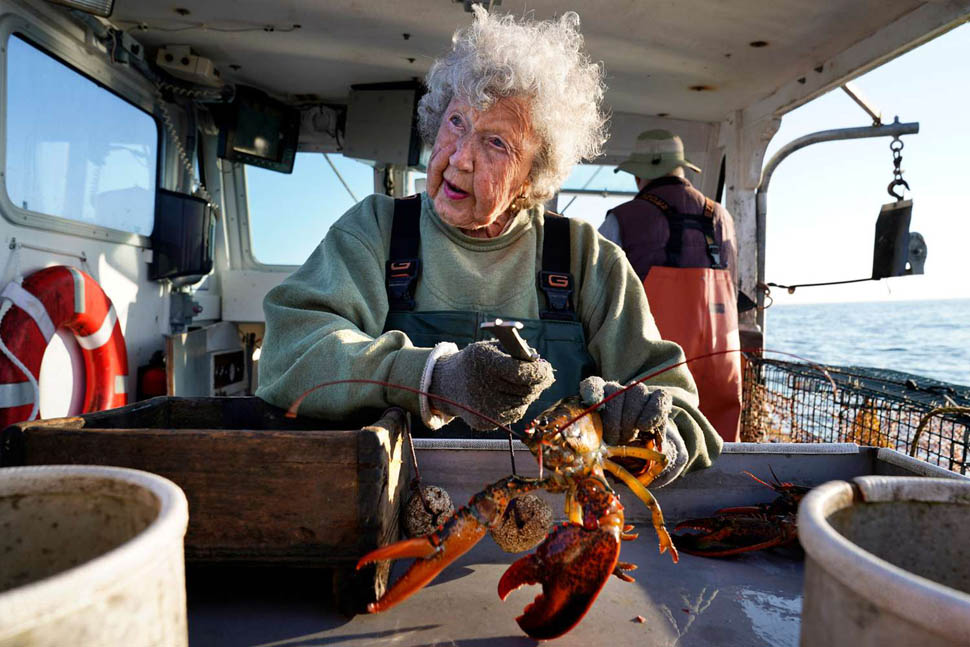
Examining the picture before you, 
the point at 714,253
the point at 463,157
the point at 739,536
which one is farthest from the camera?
the point at 714,253

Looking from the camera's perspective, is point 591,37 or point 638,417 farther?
Result: point 591,37

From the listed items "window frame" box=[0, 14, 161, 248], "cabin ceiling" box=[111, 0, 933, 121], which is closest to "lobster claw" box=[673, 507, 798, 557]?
"cabin ceiling" box=[111, 0, 933, 121]

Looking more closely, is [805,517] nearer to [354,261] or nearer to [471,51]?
[354,261]

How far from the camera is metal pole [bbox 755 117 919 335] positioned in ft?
12.9

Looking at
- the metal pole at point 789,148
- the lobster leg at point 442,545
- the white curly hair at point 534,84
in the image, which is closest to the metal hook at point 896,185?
the metal pole at point 789,148

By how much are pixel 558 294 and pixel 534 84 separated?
71cm

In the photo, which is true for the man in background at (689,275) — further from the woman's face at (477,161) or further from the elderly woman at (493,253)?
the woman's face at (477,161)

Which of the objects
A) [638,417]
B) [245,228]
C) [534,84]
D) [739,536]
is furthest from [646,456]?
[245,228]

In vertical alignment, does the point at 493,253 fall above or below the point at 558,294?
above

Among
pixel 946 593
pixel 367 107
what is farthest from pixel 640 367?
pixel 367 107

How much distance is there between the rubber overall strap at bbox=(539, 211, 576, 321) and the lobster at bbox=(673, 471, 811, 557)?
2.78ft

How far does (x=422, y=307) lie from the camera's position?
6.88 feet

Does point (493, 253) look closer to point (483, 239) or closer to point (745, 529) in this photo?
point (483, 239)

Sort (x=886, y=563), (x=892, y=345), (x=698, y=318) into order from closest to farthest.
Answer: (x=886, y=563) → (x=698, y=318) → (x=892, y=345)
